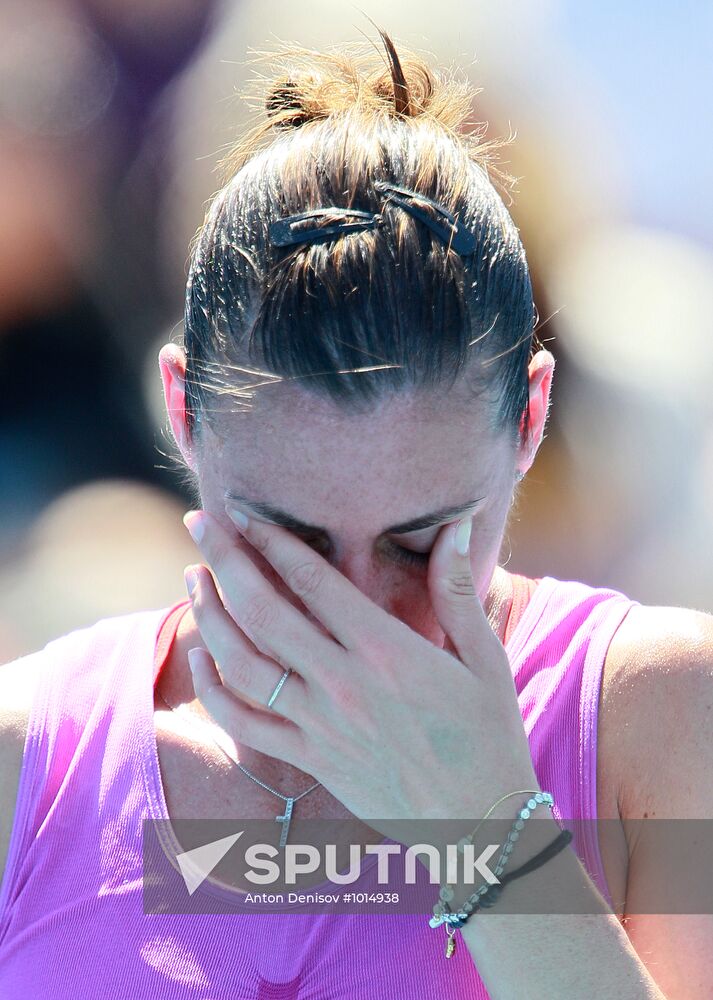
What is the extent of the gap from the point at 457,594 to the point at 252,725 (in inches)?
13.1

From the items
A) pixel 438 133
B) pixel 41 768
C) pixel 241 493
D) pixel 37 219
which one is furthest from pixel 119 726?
pixel 37 219

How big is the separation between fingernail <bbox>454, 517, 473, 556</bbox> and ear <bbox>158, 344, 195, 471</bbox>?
455mm

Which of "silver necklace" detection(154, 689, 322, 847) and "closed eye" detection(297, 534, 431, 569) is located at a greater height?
"closed eye" detection(297, 534, 431, 569)

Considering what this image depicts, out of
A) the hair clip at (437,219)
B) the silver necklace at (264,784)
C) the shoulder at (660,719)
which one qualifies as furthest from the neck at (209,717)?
the hair clip at (437,219)

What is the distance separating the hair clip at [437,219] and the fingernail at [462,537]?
0.37 meters

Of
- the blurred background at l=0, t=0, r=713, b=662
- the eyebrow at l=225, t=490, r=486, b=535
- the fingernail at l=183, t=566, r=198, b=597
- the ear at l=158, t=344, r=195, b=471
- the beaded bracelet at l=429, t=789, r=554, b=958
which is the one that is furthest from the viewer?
the blurred background at l=0, t=0, r=713, b=662

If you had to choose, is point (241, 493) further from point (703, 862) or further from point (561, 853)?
point (703, 862)

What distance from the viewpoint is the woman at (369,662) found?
1.23m

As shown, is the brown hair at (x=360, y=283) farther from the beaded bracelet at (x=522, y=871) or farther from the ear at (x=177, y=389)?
the beaded bracelet at (x=522, y=871)

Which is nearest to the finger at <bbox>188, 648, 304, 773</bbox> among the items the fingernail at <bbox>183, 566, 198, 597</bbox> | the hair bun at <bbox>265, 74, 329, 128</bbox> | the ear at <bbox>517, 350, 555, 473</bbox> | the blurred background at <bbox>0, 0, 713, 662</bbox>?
the fingernail at <bbox>183, 566, 198, 597</bbox>

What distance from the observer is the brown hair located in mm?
1271

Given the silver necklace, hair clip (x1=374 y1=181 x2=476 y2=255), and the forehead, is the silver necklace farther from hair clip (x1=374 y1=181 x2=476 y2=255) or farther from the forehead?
hair clip (x1=374 y1=181 x2=476 y2=255)

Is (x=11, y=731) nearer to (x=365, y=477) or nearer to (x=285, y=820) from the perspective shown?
(x=285, y=820)

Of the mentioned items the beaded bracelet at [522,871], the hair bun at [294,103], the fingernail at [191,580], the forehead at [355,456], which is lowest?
the beaded bracelet at [522,871]
